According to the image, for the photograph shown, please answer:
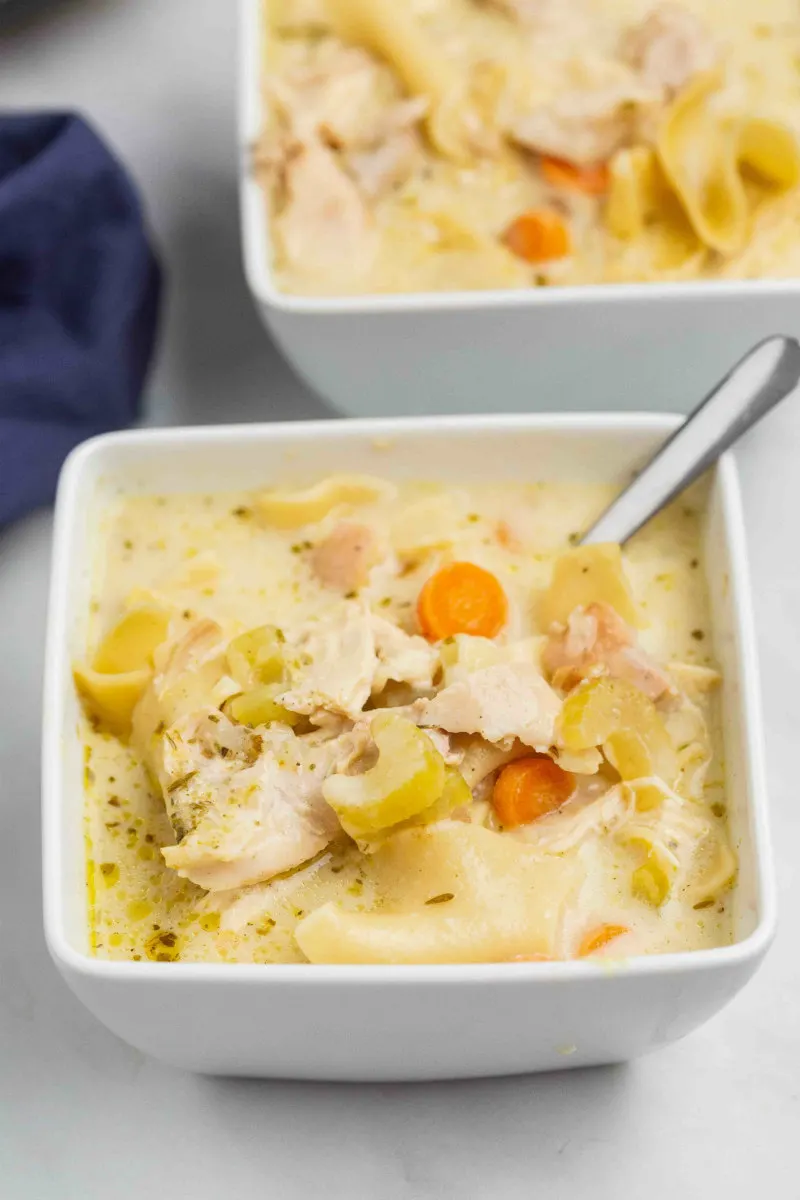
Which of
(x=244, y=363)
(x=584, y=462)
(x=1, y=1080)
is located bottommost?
(x=1, y=1080)

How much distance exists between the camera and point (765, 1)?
95.0 inches

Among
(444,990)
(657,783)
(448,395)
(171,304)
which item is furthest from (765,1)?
(444,990)

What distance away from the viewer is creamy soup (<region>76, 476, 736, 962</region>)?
1.53 metres

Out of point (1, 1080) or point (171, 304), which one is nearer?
point (1, 1080)

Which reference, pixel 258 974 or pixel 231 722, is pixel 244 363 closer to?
pixel 231 722

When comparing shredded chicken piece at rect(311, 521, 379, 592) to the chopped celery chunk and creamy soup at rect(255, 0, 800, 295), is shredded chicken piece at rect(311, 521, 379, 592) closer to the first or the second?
the chopped celery chunk

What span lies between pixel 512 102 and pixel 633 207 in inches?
10.9

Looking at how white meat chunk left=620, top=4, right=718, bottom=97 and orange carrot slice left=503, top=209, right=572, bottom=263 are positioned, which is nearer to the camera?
orange carrot slice left=503, top=209, right=572, bottom=263

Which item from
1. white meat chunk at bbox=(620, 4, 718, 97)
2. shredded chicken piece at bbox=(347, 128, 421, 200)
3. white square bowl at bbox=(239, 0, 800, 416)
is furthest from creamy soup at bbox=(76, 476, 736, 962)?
white meat chunk at bbox=(620, 4, 718, 97)

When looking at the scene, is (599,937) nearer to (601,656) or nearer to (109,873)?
(601,656)

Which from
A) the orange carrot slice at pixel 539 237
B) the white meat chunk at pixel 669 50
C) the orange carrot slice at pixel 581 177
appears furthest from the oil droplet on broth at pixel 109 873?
the white meat chunk at pixel 669 50

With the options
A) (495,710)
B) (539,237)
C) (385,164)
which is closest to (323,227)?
(385,164)

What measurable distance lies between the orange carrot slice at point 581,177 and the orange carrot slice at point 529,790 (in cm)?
92

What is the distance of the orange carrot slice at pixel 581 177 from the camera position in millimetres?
2188
